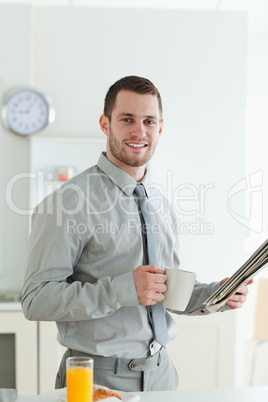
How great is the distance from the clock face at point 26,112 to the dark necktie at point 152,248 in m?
1.86

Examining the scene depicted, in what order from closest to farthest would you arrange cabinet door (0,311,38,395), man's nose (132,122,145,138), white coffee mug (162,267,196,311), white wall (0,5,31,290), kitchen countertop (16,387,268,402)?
1. kitchen countertop (16,387,268,402)
2. white coffee mug (162,267,196,311)
3. man's nose (132,122,145,138)
4. cabinet door (0,311,38,395)
5. white wall (0,5,31,290)

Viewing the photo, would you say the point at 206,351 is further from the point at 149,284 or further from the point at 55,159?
the point at 149,284

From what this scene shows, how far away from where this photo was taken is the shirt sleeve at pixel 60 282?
1.49 m

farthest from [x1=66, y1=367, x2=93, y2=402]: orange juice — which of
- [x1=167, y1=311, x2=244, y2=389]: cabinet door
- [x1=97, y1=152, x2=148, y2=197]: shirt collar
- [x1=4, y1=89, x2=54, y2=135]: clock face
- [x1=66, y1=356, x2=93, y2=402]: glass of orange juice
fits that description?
[x1=4, y1=89, x2=54, y2=135]: clock face

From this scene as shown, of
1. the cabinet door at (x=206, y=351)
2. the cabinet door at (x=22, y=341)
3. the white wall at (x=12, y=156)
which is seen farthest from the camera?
the white wall at (x=12, y=156)

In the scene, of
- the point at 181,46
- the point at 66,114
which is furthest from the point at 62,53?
the point at 181,46

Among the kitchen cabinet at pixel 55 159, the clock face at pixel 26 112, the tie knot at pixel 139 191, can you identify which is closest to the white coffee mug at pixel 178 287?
the tie knot at pixel 139 191

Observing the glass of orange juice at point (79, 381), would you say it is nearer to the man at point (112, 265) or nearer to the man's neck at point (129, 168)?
the man at point (112, 265)

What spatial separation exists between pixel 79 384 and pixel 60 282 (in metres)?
0.45

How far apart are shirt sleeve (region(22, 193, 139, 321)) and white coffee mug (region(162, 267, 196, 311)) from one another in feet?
0.30

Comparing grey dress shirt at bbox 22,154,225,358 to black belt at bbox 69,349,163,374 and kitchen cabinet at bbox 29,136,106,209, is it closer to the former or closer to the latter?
black belt at bbox 69,349,163,374

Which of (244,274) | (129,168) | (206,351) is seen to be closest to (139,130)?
(129,168)

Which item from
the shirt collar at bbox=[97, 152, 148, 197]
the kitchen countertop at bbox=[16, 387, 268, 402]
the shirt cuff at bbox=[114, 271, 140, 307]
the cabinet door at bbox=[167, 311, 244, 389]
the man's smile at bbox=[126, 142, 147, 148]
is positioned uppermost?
the man's smile at bbox=[126, 142, 147, 148]

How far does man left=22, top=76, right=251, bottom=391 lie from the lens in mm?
1505
